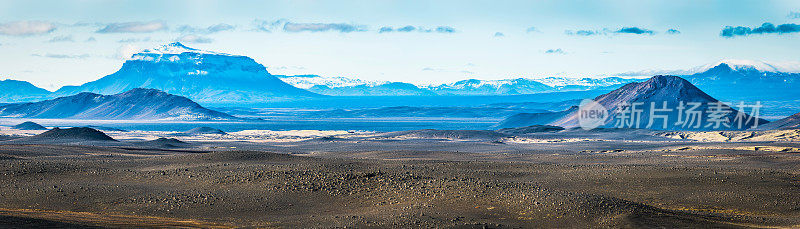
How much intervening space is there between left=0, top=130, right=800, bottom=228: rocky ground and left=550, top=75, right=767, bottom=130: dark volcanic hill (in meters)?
79.4

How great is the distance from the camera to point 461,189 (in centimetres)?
2217

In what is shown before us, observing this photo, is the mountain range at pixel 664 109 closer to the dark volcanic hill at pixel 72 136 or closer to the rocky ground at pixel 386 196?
the dark volcanic hill at pixel 72 136

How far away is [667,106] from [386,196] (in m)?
102

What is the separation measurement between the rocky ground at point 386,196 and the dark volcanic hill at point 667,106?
7936 centimetres

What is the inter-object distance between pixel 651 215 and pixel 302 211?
8.46 m

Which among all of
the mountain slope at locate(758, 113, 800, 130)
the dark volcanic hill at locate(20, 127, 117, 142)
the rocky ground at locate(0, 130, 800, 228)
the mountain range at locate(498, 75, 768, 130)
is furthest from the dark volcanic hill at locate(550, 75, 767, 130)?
the rocky ground at locate(0, 130, 800, 228)

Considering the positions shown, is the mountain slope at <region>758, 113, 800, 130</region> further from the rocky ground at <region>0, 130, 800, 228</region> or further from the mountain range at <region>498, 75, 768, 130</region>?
the rocky ground at <region>0, 130, 800, 228</region>

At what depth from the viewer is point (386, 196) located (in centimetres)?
2216

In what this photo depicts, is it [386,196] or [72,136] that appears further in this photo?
[72,136]

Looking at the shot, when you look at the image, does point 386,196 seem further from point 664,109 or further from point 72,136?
point 664,109

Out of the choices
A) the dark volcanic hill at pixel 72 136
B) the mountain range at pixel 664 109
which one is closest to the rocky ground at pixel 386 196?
the dark volcanic hill at pixel 72 136

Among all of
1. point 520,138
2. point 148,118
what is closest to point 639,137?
point 520,138

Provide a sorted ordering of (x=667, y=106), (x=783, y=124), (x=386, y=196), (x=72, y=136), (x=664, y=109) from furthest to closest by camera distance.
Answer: (x=667, y=106) < (x=664, y=109) < (x=783, y=124) < (x=72, y=136) < (x=386, y=196)

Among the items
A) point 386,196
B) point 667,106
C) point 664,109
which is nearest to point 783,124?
point 664,109
